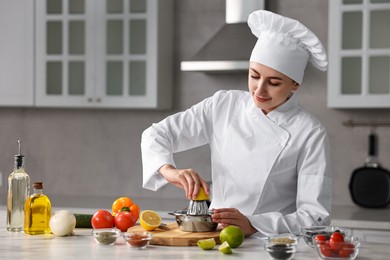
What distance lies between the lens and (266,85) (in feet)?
8.55

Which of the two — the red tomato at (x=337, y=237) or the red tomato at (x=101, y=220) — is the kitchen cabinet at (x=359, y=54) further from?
the red tomato at (x=337, y=237)

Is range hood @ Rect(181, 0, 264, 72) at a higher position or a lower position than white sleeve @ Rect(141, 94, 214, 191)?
higher

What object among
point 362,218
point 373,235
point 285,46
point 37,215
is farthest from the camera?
point 362,218

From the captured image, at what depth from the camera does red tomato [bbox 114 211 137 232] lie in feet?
8.41

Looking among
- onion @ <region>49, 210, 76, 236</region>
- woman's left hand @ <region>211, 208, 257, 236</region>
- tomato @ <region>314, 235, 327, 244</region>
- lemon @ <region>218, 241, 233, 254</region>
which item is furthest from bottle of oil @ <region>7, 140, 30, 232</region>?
tomato @ <region>314, 235, 327, 244</region>

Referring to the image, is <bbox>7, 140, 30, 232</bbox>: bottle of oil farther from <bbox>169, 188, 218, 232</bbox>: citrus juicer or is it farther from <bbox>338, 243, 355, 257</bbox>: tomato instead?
<bbox>338, 243, 355, 257</bbox>: tomato

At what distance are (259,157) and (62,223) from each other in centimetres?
76

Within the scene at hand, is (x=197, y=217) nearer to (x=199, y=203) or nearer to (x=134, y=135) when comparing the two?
(x=199, y=203)

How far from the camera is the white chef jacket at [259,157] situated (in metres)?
2.58

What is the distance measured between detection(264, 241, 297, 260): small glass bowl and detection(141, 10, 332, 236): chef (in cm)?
34

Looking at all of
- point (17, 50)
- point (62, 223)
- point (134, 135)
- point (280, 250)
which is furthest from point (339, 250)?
point (17, 50)

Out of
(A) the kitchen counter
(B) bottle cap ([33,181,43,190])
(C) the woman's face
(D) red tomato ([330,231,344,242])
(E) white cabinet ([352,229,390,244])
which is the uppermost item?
(C) the woman's face

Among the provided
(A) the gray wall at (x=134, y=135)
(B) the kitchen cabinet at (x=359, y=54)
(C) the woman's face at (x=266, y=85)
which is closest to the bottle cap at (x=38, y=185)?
(C) the woman's face at (x=266, y=85)

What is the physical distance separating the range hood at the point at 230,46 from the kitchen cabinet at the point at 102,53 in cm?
30
